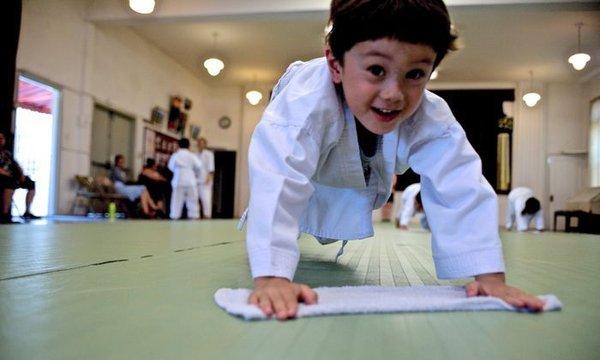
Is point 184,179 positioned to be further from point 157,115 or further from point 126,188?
point 157,115

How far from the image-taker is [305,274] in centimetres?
148

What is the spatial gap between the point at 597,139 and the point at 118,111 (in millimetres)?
9822

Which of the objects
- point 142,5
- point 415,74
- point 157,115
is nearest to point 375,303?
point 415,74

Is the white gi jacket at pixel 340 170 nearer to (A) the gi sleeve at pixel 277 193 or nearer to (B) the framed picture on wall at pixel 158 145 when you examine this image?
(A) the gi sleeve at pixel 277 193

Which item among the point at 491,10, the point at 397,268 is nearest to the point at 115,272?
the point at 397,268

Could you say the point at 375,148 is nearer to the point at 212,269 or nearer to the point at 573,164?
the point at 212,269

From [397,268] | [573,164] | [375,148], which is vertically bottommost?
[397,268]

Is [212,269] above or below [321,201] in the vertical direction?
below

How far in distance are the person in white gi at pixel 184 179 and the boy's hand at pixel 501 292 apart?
7537 mm

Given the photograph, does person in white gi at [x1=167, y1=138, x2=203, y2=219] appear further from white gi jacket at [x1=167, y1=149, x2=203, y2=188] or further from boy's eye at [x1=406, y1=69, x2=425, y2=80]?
boy's eye at [x1=406, y1=69, x2=425, y2=80]

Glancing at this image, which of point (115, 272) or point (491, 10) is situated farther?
point (491, 10)

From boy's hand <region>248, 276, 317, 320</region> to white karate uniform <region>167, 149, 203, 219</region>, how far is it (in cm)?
756

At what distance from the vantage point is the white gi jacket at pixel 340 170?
3.26 ft

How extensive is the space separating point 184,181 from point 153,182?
73 centimetres
